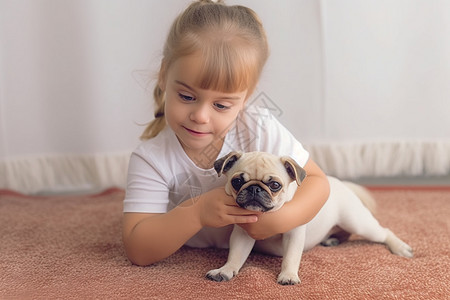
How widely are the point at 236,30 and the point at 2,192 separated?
1.16 meters

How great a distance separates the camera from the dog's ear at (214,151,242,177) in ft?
3.67

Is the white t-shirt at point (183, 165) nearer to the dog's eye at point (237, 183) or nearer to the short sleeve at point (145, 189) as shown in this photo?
the short sleeve at point (145, 189)

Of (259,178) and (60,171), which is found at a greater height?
(259,178)

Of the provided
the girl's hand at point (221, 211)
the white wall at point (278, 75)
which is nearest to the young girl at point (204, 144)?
the girl's hand at point (221, 211)

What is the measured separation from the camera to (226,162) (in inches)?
44.0

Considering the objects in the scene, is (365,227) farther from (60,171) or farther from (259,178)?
(60,171)

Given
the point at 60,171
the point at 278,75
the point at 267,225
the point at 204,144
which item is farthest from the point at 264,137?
the point at 60,171

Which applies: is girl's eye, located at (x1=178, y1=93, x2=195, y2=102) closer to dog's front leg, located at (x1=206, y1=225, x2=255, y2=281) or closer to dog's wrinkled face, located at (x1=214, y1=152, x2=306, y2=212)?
dog's wrinkled face, located at (x1=214, y1=152, x2=306, y2=212)

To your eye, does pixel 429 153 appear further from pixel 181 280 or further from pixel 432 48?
pixel 181 280

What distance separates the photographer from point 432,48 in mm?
1889

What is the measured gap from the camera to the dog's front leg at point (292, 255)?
1.11 metres

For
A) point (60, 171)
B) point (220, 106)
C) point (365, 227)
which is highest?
point (220, 106)

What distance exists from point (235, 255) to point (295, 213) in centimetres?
15

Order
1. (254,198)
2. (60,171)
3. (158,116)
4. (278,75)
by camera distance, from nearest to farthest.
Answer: (254,198)
(158,116)
(278,75)
(60,171)
